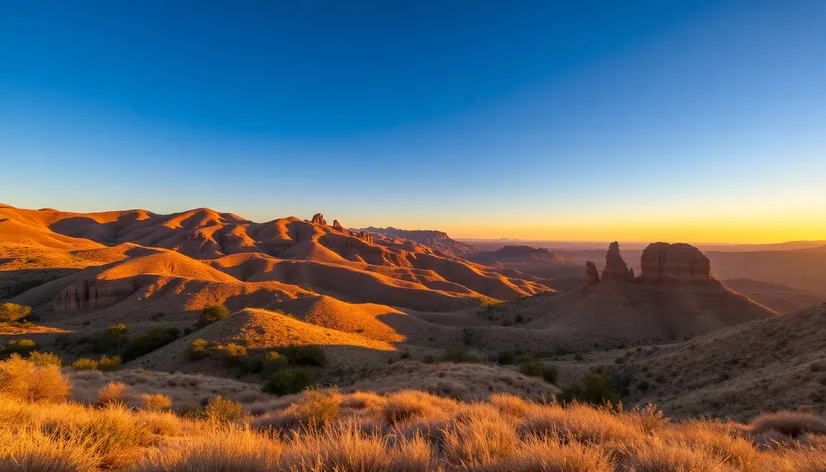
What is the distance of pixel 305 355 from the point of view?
28812 mm

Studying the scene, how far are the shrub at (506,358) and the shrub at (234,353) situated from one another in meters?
25.1

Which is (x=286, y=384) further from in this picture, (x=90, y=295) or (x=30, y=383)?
(x=90, y=295)

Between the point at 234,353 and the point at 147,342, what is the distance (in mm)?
12962

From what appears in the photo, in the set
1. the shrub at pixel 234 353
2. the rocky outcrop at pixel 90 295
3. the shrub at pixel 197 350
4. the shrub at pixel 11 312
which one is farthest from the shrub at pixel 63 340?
the shrub at pixel 234 353

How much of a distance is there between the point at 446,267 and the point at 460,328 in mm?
77744

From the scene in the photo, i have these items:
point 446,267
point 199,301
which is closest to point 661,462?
point 199,301

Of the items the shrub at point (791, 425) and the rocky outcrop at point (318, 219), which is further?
the rocky outcrop at point (318, 219)

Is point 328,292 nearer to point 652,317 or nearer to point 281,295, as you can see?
point 281,295

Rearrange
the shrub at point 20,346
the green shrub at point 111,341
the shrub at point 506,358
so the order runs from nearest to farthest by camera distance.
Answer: the shrub at point 20,346
the green shrub at point 111,341
the shrub at point 506,358

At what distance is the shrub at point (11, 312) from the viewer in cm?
4056

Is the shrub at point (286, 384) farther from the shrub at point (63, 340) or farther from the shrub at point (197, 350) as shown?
the shrub at point (63, 340)

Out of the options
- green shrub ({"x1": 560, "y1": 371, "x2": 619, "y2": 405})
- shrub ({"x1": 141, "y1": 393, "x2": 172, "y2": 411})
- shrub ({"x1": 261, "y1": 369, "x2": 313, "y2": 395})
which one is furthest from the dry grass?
shrub ({"x1": 261, "y1": 369, "x2": 313, "y2": 395})

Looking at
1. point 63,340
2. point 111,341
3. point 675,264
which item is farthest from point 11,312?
point 675,264

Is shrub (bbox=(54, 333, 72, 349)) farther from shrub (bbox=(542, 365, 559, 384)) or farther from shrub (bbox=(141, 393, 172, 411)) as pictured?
shrub (bbox=(542, 365, 559, 384))
